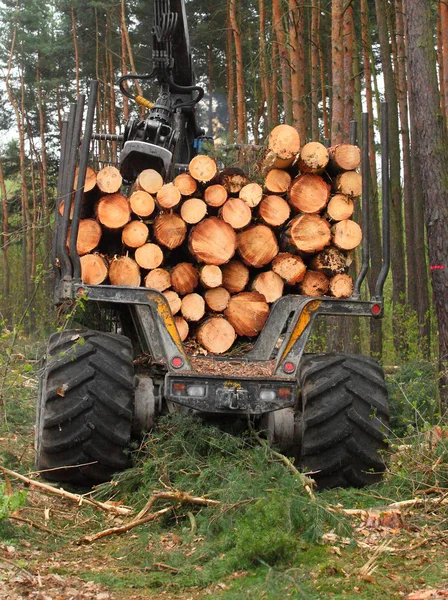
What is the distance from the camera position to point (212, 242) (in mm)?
6516

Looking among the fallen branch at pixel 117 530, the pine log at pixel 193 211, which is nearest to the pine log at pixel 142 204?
the pine log at pixel 193 211

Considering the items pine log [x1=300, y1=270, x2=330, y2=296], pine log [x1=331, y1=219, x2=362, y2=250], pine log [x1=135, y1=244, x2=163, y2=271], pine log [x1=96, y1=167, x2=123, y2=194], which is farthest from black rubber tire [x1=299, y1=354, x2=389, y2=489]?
pine log [x1=96, y1=167, x2=123, y2=194]

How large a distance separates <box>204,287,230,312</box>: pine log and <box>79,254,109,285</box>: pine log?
887mm

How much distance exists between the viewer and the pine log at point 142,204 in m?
6.46

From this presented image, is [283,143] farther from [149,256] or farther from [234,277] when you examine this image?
[149,256]

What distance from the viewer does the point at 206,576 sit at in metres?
3.97

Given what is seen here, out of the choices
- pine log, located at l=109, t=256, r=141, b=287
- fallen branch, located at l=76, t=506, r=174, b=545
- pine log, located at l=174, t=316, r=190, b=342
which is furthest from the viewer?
pine log, located at l=174, t=316, r=190, b=342

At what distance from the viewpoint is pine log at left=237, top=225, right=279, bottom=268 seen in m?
6.70

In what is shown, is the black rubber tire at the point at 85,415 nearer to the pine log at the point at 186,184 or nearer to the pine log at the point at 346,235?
the pine log at the point at 186,184

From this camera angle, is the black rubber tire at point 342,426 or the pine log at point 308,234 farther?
the pine log at point 308,234

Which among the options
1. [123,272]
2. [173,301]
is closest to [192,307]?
[173,301]

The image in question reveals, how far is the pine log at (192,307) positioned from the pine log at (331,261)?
105 centimetres

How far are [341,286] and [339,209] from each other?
650mm

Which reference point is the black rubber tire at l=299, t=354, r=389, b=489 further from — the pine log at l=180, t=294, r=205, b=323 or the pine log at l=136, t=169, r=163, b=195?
the pine log at l=136, t=169, r=163, b=195
